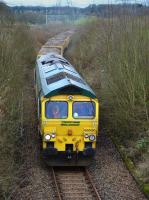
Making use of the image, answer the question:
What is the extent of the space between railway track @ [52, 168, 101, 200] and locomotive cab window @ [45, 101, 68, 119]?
65.5 inches

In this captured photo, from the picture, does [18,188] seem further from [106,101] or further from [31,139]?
[106,101]

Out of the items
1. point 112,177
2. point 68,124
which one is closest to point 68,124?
point 68,124

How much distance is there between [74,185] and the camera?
42.3ft

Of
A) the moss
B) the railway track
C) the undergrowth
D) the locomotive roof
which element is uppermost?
the locomotive roof

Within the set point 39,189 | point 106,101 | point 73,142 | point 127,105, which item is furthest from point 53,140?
point 106,101

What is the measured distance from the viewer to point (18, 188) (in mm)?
12312

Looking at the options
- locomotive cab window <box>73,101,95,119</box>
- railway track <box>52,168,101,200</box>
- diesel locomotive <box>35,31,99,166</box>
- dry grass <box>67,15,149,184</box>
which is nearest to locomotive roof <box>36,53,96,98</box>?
diesel locomotive <box>35,31,99,166</box>

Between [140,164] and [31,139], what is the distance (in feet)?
14.2

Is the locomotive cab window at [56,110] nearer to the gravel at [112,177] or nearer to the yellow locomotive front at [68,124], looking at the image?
the yellow locomotive front at [68,124]

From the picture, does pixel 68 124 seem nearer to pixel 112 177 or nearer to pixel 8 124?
pixel 8 124

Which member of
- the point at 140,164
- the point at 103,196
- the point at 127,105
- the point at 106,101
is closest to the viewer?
the point at 103,196

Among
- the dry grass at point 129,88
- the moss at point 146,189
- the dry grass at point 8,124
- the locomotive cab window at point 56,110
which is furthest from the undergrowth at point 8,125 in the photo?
the dry grass at point 129,88

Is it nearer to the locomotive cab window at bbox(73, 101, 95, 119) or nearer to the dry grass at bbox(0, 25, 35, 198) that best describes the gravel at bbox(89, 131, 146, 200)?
the locomotive cab window at bbox(73, 101, 95, 119)

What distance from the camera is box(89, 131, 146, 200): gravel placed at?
12.3 m
